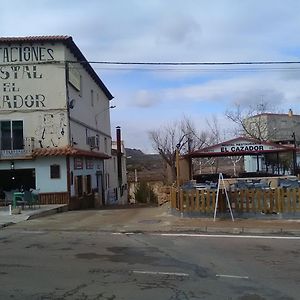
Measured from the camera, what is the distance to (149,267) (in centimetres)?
874

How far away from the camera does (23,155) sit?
2527 cm

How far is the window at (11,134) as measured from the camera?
25.5m

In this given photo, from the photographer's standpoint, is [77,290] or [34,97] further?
[34,97]

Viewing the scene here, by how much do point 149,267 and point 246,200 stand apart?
764 centimetres

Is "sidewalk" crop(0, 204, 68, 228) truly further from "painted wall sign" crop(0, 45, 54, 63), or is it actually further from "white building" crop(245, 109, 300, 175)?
"white building" crop(245, 109, 300, 175)

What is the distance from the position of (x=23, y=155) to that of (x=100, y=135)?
1263cm

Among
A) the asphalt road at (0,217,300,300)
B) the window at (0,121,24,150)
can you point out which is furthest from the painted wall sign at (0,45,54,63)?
the asphalt road at (0,217,300,300)

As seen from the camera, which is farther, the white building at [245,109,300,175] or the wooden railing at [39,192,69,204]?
the white building at [245,109,300,175]

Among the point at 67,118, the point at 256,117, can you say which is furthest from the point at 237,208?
the point at 256,117

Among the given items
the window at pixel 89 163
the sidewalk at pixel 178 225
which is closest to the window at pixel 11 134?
the window at pixel 89 163

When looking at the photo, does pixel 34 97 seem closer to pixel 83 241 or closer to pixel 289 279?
pixel 83 241

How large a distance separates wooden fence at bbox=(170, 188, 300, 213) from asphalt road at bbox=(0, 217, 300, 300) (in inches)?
123

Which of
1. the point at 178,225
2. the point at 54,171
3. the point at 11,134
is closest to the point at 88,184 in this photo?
the point at 54,171

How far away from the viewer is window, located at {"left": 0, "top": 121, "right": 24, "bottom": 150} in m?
25.5
